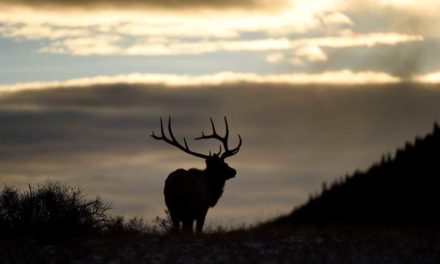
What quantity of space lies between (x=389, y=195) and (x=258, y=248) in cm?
883

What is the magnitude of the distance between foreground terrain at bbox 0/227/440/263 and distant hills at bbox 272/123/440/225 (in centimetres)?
351

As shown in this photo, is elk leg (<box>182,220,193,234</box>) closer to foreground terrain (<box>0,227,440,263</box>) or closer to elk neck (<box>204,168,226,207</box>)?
elk neck (<box>204,168,226,207</box>)

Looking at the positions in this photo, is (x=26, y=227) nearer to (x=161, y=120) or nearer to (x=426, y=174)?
(x=161, y=120)

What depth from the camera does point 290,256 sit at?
15.8 metres

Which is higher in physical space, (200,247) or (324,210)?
(324,210)

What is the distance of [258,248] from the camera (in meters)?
16.4

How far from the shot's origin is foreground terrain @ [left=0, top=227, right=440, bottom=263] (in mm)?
15727

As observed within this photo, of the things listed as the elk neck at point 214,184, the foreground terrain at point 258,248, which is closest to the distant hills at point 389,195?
the elk neck at point 214,184

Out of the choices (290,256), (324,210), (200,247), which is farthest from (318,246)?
(324,210)

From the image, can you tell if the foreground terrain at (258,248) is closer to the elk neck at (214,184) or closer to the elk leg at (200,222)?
the elk leg at (200,222)

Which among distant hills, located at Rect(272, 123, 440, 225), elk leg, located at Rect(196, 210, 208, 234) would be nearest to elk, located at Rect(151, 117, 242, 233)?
elk leg, located at Rect(196, 210, 208, 234)

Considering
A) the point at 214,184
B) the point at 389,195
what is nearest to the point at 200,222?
the point at 214,184

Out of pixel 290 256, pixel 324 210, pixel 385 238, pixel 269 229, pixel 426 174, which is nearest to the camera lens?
pixel 290 256

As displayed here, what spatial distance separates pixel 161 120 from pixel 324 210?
546 centimetres
